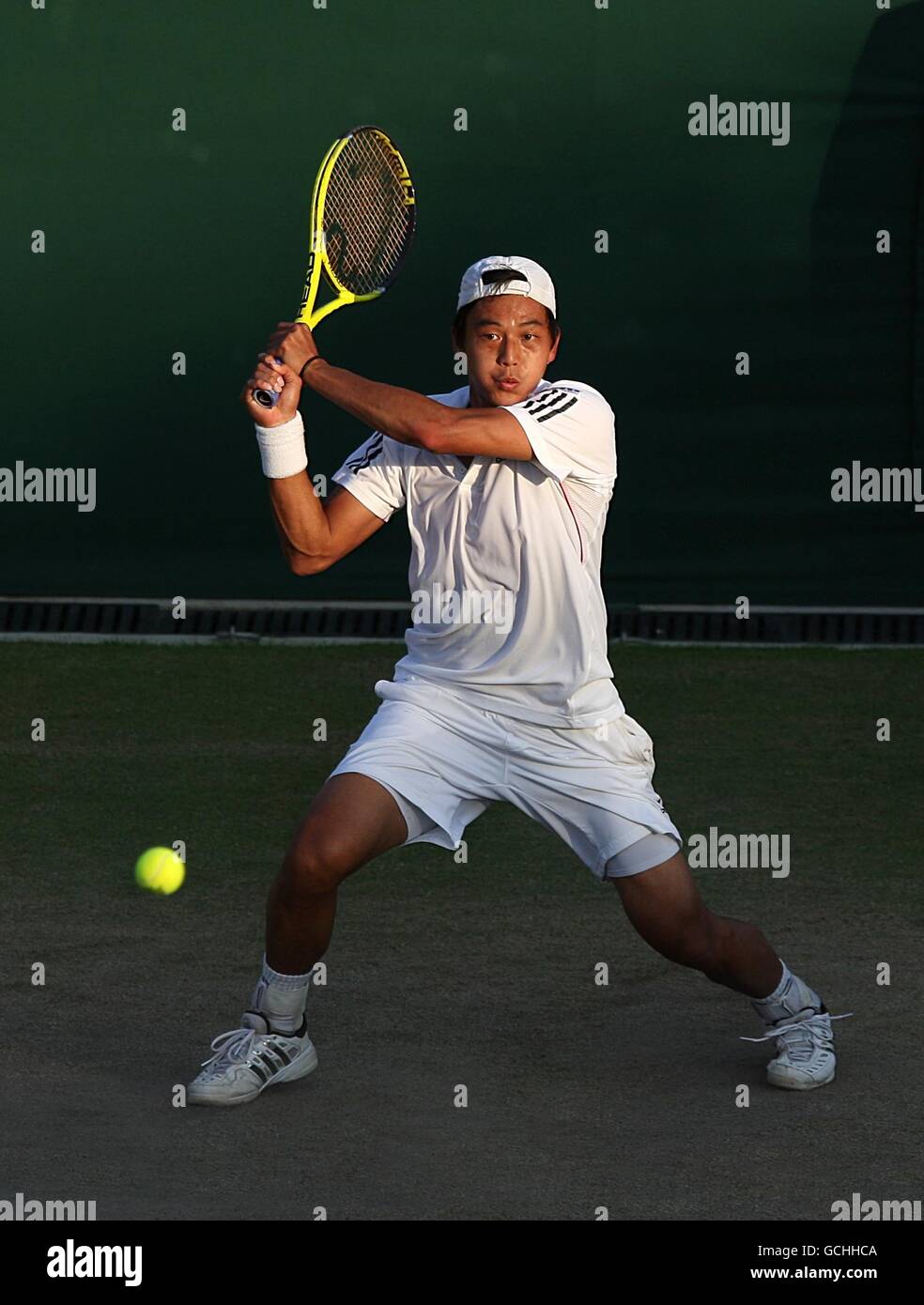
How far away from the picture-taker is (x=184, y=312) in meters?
10.0

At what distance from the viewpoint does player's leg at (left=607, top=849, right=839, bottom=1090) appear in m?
4.32

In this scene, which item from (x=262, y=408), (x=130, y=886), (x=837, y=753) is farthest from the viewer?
(x=837, y=753)

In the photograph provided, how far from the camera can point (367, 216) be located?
509 centimetres

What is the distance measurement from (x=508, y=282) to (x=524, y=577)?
61cm

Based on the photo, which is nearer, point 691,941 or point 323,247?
point 691,941

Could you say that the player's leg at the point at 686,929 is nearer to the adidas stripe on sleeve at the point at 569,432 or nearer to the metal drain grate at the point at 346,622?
the adidas stripe on sleeve at the point at 569,432

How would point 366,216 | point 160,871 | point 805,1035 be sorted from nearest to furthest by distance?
point 805,1035 → point 366,216 → point 160,871

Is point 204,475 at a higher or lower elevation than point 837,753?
higher

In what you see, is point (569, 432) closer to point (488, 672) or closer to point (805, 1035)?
point (488, 672)

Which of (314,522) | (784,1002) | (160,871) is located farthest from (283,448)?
(160,871)

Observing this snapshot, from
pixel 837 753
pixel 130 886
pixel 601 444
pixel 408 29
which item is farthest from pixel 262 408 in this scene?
pixel 408 29

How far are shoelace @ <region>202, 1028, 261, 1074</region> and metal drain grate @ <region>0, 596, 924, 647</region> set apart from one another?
220 inches

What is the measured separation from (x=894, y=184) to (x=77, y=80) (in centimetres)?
379

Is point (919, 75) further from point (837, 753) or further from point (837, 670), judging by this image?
point (837, 753)
